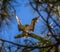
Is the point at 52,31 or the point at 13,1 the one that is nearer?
the point at 52,31

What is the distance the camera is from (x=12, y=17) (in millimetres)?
672

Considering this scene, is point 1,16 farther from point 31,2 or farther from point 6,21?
point 31,2

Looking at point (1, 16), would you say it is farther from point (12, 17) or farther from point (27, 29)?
point (27, 29)

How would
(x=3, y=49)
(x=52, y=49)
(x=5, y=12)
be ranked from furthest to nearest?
(x=5, y=12)
(x=3, y=49)
(x=52, y=49)

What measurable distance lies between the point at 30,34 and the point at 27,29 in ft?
0.06

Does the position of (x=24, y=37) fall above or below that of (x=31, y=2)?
below

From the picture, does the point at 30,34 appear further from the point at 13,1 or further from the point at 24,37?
the point at 13,1

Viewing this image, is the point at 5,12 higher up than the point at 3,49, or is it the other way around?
the point at 5,12

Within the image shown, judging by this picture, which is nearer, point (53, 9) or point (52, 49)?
point (52, 49)

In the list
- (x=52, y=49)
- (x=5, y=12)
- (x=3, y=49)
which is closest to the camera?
(x=52, y=49)

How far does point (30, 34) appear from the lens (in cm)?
49

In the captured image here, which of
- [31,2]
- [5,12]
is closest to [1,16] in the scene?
[5,12]

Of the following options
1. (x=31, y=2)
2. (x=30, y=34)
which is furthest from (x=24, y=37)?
(x=31, y=2)

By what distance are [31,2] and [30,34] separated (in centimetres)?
15
